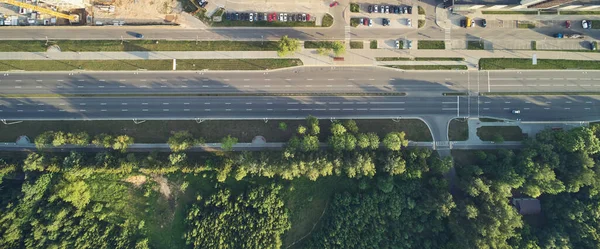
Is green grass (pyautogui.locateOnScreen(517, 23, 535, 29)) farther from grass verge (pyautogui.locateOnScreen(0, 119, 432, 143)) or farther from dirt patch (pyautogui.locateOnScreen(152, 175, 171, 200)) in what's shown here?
dirt patch (pyautogui.locateOnScreen(152, 175, 171, 200))

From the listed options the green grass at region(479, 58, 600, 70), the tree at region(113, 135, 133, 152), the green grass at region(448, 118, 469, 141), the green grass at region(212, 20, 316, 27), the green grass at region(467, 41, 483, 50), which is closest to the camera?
the tree at region(113, 135, 133, 152)

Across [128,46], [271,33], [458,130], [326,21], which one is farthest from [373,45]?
[128,46]

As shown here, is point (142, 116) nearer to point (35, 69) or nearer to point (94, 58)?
point (94, 58)

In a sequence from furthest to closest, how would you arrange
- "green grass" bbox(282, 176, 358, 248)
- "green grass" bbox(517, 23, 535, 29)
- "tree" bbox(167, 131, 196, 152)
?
"green grass" bbox(517, 23, 535, 29)
"green grass" bbox(282, 176, 358, 248)
"tree" bbox(167, 131, 196, 152)

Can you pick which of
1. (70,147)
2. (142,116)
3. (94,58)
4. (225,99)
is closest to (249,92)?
(225,99)

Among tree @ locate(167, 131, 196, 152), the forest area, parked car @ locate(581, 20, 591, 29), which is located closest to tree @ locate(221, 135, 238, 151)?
the forest area

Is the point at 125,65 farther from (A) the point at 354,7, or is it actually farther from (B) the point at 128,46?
(A) the point at 354,7

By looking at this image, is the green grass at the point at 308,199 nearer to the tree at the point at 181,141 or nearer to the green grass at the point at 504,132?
the tree at the point at 181,141
